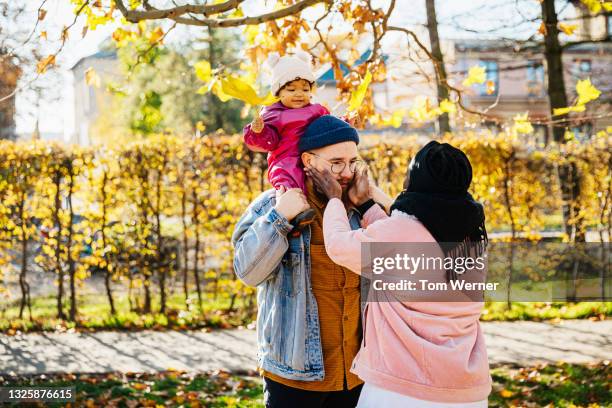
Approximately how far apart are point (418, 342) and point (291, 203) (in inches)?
29.1

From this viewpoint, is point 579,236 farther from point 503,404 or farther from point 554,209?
point 503,404

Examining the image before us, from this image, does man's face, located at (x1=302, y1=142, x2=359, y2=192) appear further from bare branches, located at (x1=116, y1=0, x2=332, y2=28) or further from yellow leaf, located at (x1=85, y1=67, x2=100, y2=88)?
yellow leaf, located at (x1=85, y1=67, x2=100, y2=88)

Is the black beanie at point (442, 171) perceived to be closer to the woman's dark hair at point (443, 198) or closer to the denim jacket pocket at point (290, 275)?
the woman's dark hair at point (443, 198)

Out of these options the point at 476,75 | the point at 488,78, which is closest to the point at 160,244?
the point at 476,75

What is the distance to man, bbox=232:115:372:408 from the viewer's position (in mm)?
2664

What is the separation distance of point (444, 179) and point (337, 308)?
2.47 feet

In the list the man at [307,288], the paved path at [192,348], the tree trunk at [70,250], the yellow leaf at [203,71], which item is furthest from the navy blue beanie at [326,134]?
the tree trunk at [70,250]

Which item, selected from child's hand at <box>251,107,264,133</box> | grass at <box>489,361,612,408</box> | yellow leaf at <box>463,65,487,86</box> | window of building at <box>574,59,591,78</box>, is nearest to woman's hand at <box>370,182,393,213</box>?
child's hand at <box>251,107,264,133</box>

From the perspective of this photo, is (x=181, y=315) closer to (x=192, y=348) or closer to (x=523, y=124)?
(x=192, y=348)

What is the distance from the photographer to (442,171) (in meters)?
2.34

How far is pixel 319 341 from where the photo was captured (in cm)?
271

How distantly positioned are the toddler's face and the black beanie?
90 centimetres

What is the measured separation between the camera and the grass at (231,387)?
5105 mm

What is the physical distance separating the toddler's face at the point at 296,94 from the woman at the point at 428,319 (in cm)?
86
